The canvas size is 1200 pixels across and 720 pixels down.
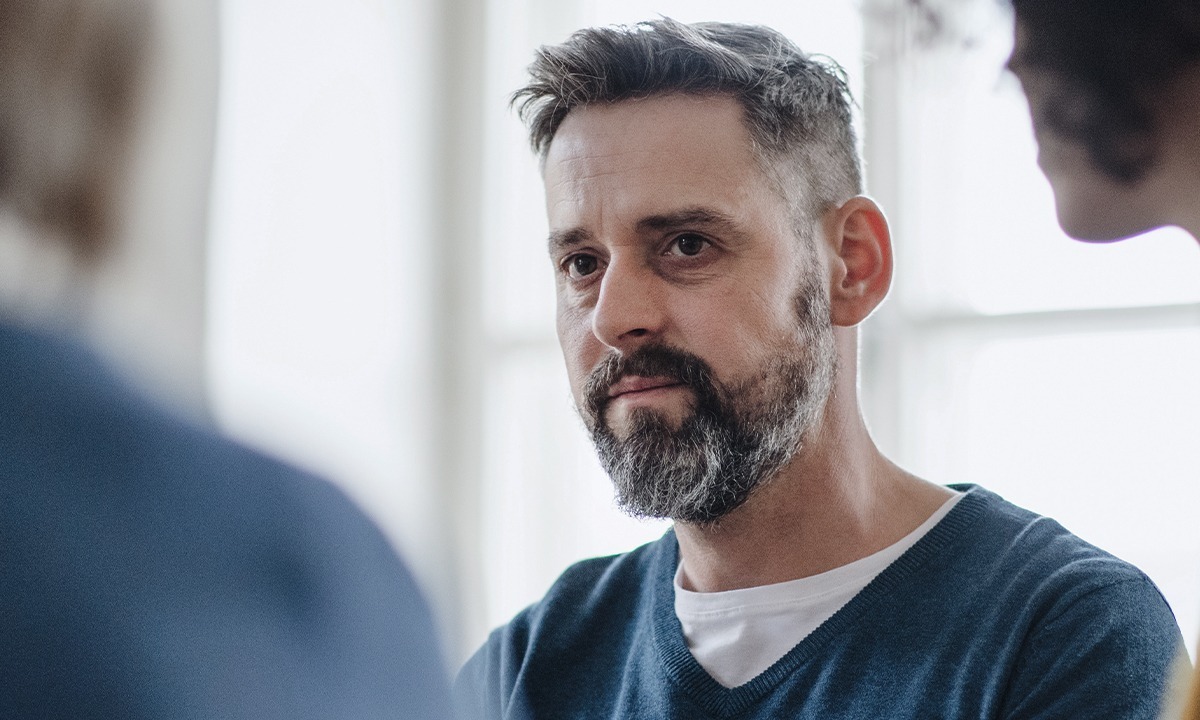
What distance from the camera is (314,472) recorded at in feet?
1.36

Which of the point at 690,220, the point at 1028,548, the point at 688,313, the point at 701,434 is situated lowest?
the point at 1028,548

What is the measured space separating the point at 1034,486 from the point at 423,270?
5.27 ft

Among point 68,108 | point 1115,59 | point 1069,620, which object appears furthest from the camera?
point 1069,620

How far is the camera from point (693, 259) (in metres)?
1.33

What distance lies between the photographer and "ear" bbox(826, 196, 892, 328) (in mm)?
1447

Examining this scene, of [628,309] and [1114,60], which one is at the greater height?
[1114,60]

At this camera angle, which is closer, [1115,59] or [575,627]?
[1115,59]

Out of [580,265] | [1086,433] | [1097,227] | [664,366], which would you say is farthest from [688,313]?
[1086,433]

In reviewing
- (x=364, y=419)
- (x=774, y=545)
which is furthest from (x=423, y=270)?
(x=774, y=545)

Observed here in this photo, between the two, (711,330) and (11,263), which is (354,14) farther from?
(11,263)

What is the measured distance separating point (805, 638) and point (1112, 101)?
31.0 inches

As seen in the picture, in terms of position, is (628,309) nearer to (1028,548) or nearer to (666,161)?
(666,161)

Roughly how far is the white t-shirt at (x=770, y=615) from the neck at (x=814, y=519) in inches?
0.8

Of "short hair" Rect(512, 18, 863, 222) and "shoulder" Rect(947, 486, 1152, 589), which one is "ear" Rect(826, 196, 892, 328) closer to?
"short hair" Rect(512, 18, 863, 222)
